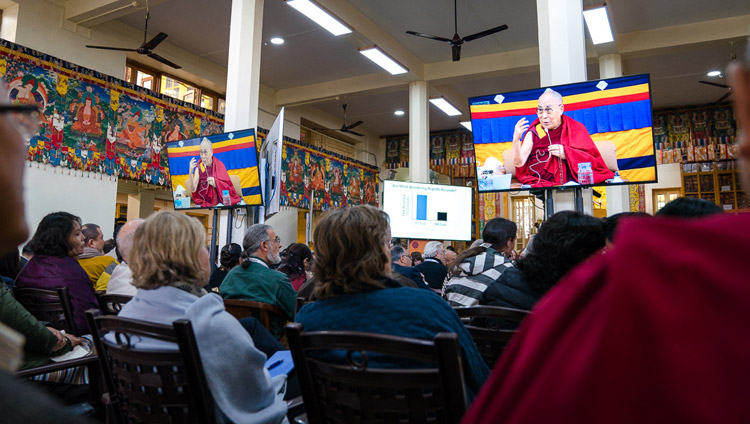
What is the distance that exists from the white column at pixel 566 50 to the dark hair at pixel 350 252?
140 inches

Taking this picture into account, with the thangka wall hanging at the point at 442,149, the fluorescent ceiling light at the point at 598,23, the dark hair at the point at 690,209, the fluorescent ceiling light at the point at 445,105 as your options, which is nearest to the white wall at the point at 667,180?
the thangka wall hanging at the point at 442,149

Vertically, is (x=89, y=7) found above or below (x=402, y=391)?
above

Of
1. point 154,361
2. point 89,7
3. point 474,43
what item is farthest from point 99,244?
point 474,43

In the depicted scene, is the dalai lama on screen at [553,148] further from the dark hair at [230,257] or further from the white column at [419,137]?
the white column at [419,137]

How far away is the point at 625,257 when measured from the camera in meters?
0.39

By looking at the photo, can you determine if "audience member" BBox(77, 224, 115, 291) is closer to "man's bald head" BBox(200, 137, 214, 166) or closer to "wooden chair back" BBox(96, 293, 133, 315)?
"wooden chair back" BBox(96, 293, 133, 315)

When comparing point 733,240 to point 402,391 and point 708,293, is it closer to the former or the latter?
point 708,293

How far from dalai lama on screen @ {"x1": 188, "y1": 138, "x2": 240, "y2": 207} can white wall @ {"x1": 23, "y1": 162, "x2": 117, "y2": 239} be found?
2.05 m

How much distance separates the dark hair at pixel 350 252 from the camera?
5.13ft

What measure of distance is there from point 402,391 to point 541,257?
41.3 inches

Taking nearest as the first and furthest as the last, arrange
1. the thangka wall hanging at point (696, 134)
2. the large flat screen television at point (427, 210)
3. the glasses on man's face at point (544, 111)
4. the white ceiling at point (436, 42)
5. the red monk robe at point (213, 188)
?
1. the glasses on man's face at point (544, 111)
2. the red monk robe at point (213, 188)
3. the large flat screen television at point (427, 210)
4. the white ceiling at point (436, 42)
5. the thangka wall hanging at point (696, 134)

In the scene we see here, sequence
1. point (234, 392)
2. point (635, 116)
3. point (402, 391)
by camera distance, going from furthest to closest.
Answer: point (635, 116), point (234, 392), point (402, 391)

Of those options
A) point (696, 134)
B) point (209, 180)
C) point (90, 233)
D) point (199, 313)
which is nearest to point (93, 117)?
point (209, 180)

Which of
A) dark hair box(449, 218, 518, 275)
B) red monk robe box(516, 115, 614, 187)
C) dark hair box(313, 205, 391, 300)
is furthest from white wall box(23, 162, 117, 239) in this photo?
dark hair box(313, 205, 391, 300)
